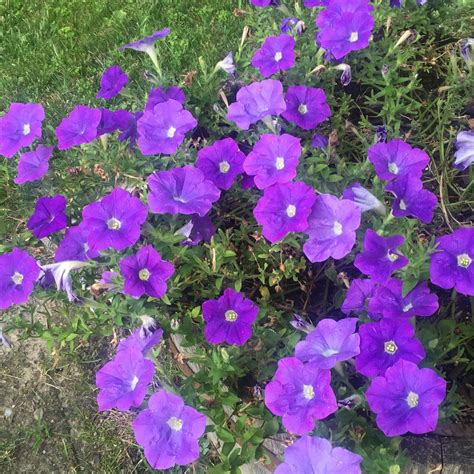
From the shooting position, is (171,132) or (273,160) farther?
(171,132)

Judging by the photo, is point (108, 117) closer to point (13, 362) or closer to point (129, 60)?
point (13, 362)

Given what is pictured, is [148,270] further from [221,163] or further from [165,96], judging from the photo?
[165,96]

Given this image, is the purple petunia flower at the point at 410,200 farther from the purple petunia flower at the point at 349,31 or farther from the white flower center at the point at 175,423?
the white flower center at the point at 175,423

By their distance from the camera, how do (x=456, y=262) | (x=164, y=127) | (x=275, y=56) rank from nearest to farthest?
(x=456, y=262)
(x=164, y=127)
(x=275, y=56)

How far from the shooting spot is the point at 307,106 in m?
1.96

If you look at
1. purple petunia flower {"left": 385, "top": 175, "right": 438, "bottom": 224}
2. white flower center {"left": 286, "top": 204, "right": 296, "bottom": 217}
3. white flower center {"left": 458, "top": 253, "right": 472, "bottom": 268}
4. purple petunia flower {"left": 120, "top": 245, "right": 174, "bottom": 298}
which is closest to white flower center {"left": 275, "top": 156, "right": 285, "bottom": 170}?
white flower center {"left": 286, "top": 204, "right": 296, "bottom": 217}

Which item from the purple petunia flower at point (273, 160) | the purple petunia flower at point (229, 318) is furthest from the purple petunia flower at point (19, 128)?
the purple petunia flower at point (229, 318)

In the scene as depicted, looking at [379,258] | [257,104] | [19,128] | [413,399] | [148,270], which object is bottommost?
[413,399]

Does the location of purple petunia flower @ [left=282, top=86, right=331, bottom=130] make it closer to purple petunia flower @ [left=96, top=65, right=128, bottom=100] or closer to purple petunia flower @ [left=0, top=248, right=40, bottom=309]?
purple petunia flower @ [left=96, top=65, right=128, bottom=100]

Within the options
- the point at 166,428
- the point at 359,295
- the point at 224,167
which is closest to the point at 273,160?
the point at 224,167

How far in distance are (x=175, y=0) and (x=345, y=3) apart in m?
1.86

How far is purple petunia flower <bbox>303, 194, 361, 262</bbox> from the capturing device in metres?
1.48

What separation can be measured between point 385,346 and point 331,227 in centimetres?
33

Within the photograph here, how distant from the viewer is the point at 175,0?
3643mm
